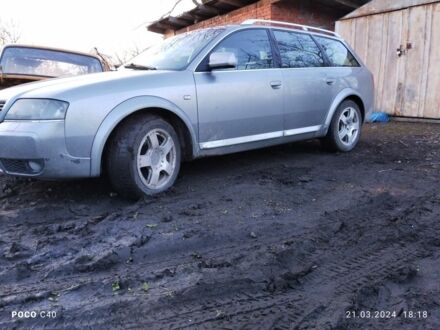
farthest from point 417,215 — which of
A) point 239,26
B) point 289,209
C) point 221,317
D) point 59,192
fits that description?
point 59,192

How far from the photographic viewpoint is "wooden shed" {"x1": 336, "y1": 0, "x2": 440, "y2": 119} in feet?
28.3

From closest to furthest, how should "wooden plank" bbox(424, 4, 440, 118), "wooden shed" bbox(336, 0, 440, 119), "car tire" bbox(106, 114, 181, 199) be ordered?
"car tire" bbox(106, 114, 181, 199) → "wooden plank" bbox(424, 4, 440, 118) → "wooden shed" bbox(336, 0, 440, 119)

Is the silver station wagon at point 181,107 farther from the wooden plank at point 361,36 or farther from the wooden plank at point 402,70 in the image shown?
the wooden plank at point 361,36

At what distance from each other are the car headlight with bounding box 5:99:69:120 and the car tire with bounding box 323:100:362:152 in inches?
143

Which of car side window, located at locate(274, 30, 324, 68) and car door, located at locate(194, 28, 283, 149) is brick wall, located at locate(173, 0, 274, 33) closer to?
car side window, located at locate(274, 30, 324, 68)

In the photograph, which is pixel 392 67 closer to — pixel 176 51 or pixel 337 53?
pixel 337 53

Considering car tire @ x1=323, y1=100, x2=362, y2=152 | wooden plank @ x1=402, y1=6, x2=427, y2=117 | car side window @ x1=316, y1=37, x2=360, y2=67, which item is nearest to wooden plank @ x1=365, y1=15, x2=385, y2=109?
wooden plank @ x1=402, y1=6, x2=427, y2=117

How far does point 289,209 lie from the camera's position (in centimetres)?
364

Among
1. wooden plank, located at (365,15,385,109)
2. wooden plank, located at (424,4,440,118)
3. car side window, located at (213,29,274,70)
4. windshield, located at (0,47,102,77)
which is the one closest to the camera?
car side window, located at (213,29,274,70)

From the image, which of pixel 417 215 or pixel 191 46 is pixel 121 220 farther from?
pixel 417 215

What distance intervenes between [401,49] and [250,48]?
5.74 metres

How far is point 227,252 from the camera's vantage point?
2.85 metres

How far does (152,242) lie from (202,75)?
6.28 ft

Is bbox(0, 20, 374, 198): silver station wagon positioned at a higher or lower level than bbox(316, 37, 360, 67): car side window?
lower
